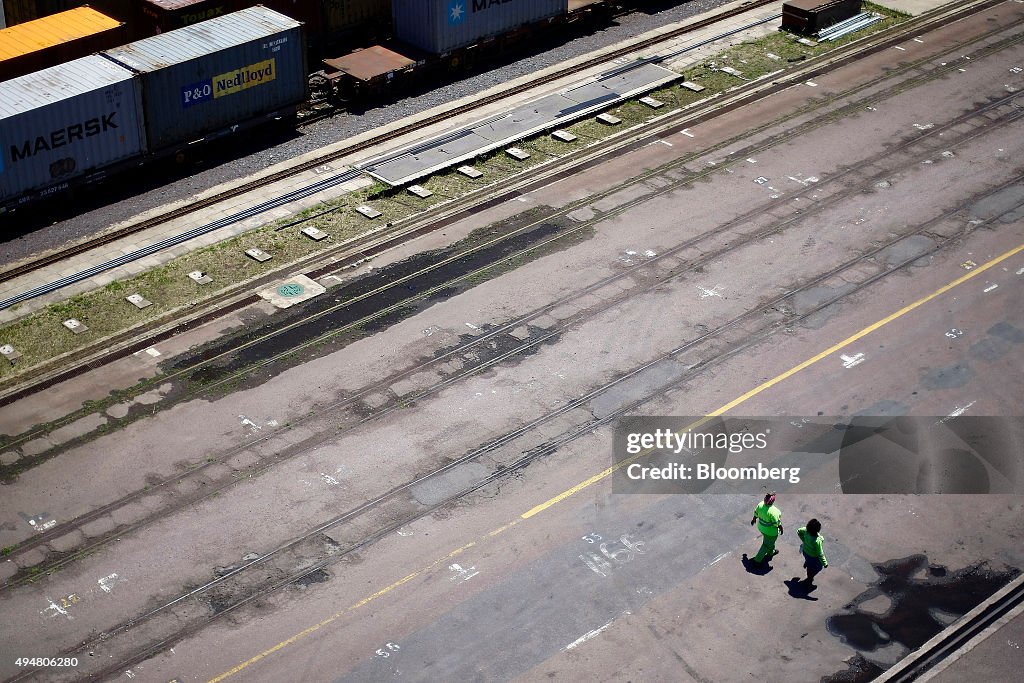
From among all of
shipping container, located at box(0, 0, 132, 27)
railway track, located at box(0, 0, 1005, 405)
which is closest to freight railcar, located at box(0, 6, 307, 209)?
shipping container, located at box(0, 0, 132, 27)

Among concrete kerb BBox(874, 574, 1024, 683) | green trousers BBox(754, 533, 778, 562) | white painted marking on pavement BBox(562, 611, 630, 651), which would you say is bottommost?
white painted marking on pavement BBox(562, 611, 630, 651)

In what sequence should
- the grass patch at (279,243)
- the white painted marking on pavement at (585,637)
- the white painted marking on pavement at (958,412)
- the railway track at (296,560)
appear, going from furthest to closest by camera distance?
the grass patch at (279,243)
the white painted marking on pavement at (958,412)
the railway track at (296,560)
the white painted marking on pavement at (585,637)

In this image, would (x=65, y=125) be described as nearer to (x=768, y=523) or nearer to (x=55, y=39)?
(x=55, y=39)

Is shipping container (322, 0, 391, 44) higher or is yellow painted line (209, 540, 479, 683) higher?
shipping container (322, 0, 391, 44)

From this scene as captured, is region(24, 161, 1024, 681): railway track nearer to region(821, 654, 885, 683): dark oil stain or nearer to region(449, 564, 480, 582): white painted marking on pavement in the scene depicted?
region(449, 564, 480, 582): white painted marking on pavement

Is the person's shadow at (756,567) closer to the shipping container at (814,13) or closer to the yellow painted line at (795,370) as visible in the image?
the yellow painted line at (795,370)

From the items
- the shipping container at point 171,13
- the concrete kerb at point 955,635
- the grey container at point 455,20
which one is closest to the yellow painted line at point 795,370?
the concrete kerb at point 955,635
